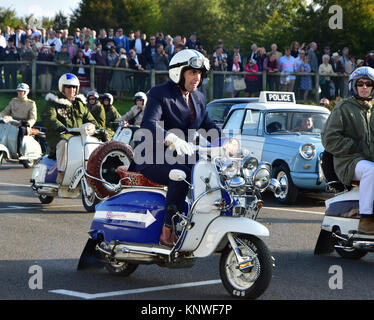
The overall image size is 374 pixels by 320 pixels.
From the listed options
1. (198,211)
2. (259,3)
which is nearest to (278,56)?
(198,211)

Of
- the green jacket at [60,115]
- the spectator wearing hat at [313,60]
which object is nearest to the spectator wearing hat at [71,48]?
the spectator wearing hat at [313,60]

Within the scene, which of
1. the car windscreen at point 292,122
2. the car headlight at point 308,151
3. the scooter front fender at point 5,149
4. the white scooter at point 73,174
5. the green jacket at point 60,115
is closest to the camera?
the white scooter at point 73,174

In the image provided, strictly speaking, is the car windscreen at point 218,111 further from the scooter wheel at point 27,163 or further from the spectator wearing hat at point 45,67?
the spectator wearing hat at point 45,67

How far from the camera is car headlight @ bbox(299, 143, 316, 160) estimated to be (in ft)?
48.5

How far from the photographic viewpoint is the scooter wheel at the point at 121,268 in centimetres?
783

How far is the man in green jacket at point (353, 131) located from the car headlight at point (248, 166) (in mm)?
2044

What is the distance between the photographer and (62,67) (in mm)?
27141

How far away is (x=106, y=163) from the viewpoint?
11.0 meters

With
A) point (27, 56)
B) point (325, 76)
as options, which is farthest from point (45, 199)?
point (325, 76)

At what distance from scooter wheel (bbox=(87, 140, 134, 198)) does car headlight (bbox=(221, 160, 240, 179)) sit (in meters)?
2.61

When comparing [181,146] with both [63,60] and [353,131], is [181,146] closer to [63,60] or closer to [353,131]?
[353,131]

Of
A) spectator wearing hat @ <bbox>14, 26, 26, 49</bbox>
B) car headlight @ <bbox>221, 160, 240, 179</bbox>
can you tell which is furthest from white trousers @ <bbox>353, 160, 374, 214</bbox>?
spectator wearing hat @ <bbox>14, 26, 26, 49</bbox>

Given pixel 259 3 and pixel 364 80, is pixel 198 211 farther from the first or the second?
pixel 259 3
